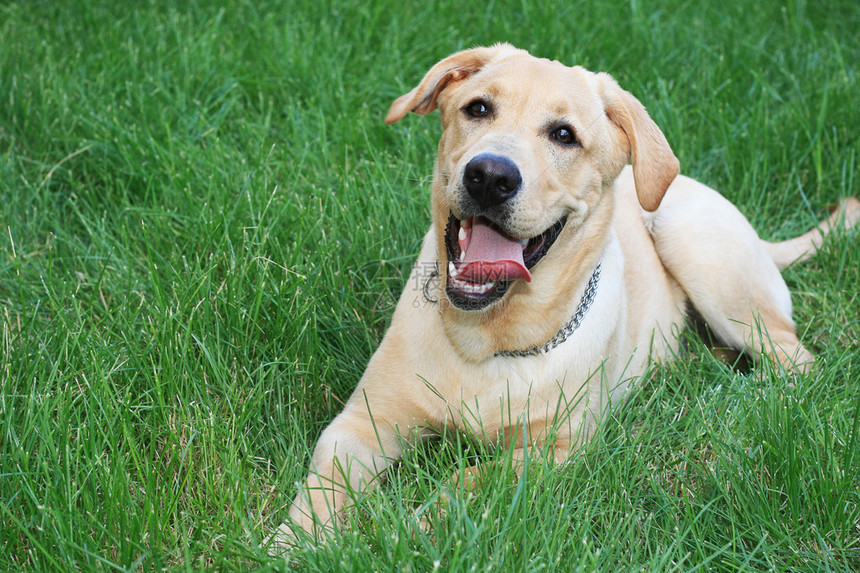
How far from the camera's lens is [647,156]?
2.89 meters

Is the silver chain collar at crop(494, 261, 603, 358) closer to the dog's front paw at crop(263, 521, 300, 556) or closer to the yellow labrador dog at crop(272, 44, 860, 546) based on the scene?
the yellow labrador dog at crop(272, 44, 860, 546)

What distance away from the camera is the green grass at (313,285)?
2.37 meters

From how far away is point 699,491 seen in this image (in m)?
2.64

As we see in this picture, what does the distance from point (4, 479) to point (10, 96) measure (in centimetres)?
281

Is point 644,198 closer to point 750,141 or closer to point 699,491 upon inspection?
point 699,491

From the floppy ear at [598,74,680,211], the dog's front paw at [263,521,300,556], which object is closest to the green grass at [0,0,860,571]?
the dog's front paw at [263,521,300,556]

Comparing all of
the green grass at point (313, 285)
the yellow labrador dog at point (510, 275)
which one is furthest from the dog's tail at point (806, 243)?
the yellow labrador dog at point (510, 275)

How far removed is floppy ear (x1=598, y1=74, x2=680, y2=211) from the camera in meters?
2.90

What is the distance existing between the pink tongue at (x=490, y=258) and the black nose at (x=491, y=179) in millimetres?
150

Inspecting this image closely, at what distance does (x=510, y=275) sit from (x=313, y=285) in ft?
3.18

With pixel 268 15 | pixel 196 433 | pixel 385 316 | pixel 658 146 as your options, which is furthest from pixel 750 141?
pixel 196 433

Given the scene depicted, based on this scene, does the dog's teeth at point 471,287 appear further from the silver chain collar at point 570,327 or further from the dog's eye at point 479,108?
the dog's eye at point 479,108

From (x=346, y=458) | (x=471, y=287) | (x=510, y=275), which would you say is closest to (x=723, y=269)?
(x=510, y=275)

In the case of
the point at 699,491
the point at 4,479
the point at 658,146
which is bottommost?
the point at 699,491
